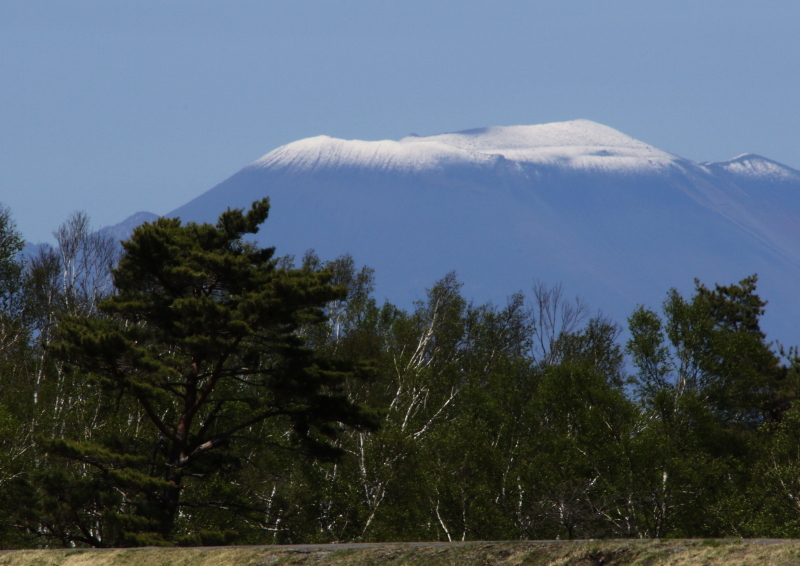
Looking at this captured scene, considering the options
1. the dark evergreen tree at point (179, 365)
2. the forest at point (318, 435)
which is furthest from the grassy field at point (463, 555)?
the dark evergreen tree at point (179, 365)

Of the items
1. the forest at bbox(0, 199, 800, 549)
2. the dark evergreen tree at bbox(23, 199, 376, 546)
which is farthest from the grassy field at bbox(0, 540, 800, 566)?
the dark evergreen tree at bbox(23, 199, 376, 546)

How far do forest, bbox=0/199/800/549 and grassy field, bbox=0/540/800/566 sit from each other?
279 inches

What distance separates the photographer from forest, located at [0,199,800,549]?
25547 millimetres

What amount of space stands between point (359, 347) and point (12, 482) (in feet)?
70.1

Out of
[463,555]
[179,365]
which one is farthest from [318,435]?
[463,555]

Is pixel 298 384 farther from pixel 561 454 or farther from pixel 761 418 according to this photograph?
pixel 761 418

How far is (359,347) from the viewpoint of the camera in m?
46.4

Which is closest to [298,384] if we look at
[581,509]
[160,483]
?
[160,483]

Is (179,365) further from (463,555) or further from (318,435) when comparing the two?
(463,555)

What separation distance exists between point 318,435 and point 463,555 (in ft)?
69.9

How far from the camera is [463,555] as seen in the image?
14.0 m

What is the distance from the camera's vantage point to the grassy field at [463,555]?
1240 cm

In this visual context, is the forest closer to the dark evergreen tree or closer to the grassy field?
the dark evergreen tree

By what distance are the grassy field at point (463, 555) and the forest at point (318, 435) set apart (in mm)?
7074
